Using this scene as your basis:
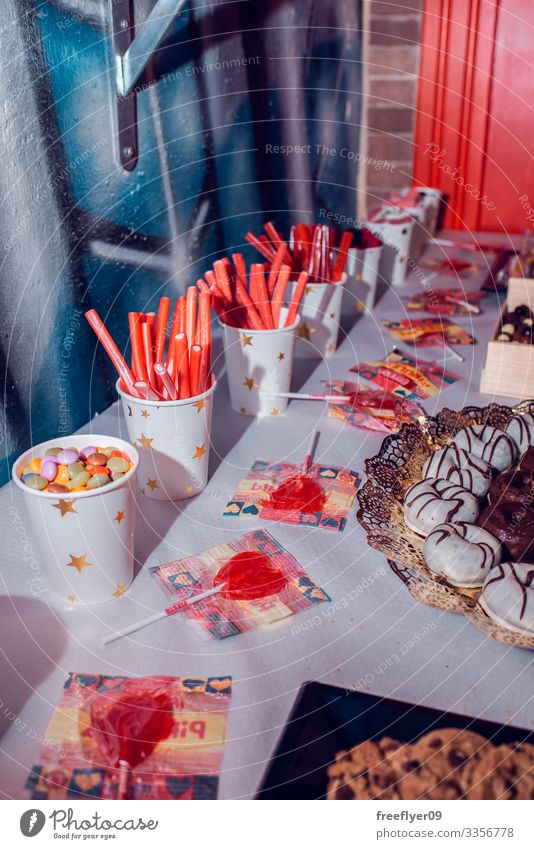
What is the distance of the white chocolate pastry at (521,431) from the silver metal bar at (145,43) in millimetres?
728

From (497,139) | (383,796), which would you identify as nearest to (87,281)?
(383,796)

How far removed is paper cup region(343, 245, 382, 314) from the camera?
1.55m

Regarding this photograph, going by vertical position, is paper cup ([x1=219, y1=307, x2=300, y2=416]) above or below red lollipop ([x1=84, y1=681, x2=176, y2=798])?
above

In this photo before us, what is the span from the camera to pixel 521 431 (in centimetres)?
98

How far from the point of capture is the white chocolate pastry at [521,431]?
38.2 inches

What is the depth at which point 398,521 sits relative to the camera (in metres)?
0.84

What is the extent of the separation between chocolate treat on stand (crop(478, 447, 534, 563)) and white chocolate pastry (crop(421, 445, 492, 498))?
1 cm

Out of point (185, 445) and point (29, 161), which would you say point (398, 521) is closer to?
point (185, 445)

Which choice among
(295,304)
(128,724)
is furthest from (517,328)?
(128,724)

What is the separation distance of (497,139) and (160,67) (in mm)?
1406

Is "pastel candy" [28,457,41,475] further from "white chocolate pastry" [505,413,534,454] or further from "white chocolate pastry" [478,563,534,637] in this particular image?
"white chocolate pastry" [505,413,534,454]

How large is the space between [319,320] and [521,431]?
48 centimetres

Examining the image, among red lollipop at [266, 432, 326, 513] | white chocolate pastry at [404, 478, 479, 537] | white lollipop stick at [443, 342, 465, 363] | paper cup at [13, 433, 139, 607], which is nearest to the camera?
paper cup at [13, 433, 139, 607]

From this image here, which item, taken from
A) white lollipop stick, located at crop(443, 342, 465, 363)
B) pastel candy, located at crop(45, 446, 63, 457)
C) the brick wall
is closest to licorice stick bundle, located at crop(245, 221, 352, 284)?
white lollipop stick, located at crop(443, 342, 465, 363)
